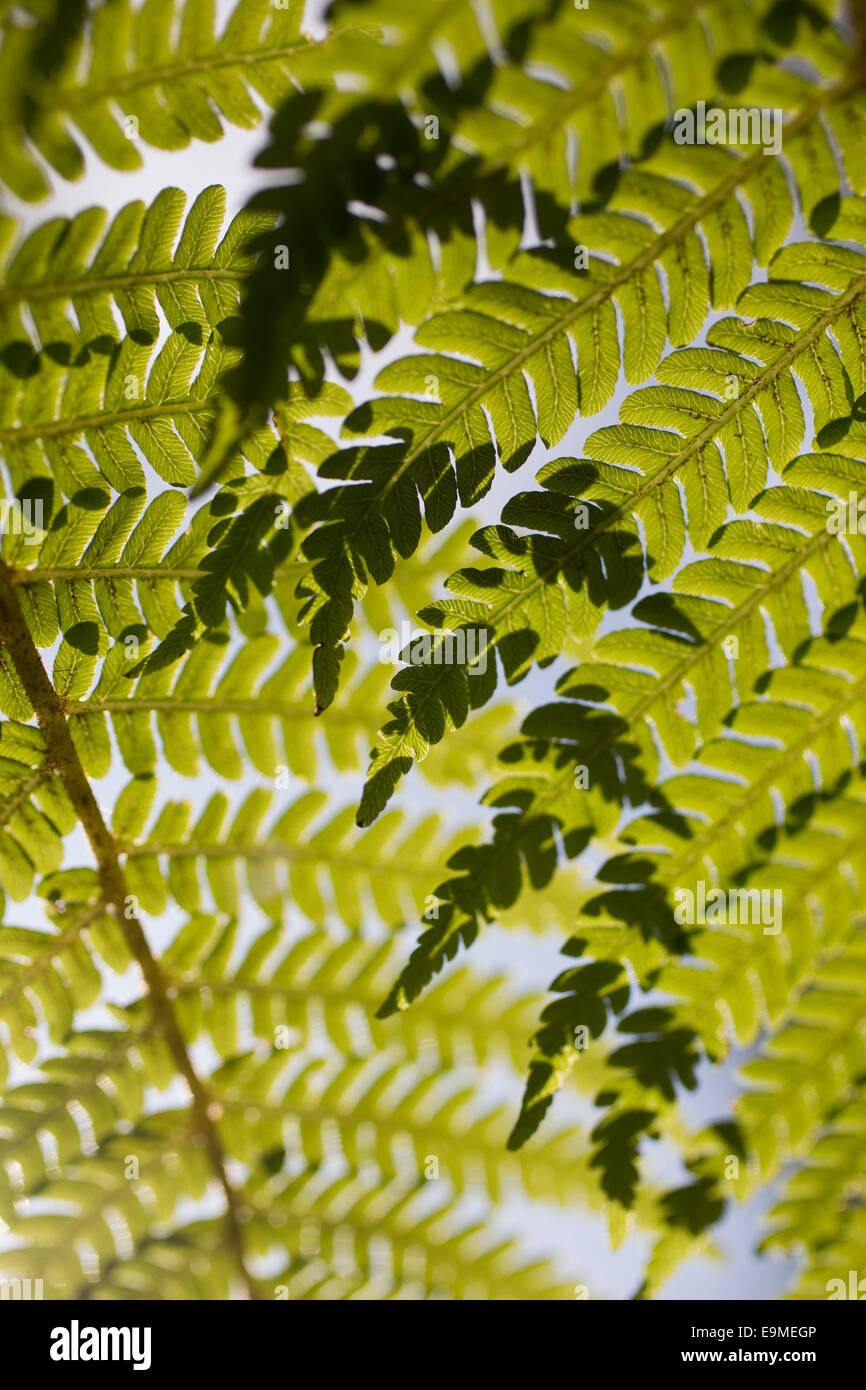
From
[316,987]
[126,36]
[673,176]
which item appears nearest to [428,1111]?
[316,987]

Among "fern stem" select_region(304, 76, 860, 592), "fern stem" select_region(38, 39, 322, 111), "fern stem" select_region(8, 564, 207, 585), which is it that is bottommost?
"fern stem" select_region(8, 564, 207, 585)

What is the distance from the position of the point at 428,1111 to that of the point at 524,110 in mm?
2401

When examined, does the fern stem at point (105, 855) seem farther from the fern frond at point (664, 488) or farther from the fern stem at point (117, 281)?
the fern frond at point (664, 488)

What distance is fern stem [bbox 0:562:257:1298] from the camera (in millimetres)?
1681

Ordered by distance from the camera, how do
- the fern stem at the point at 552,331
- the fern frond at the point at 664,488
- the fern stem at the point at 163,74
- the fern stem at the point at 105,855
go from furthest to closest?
the fern stem at the point at 105,855 → the fern frond at the point at 664,488 → the fern stem at the point at 552,331 → the fern stem at the point at 163,74

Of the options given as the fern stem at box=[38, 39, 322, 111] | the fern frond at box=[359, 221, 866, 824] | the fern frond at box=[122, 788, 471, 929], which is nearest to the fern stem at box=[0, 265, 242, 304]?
the fern stem at box=[38, 39, 322, 111]

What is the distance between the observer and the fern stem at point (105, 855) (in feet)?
5.51

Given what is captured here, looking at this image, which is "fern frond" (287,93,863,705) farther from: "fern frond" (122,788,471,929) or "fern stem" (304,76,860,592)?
"fern frond" (122,788,471,929)

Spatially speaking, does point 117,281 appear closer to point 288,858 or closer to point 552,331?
point 552,331

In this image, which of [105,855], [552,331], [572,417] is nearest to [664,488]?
[572,417]

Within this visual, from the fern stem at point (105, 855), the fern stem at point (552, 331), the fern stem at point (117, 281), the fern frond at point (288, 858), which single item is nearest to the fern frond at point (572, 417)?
the fern stem at point (552, 331)

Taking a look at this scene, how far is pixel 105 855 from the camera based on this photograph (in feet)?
6.61

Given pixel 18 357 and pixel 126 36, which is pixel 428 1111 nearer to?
pixel 18 357
